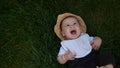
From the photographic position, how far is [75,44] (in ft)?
10.3

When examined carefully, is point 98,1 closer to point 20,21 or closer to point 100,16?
point 100,16

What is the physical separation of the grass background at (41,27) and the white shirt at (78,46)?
0.45 ft

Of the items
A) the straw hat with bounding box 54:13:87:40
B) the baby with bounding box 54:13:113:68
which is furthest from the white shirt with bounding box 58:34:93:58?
the straw hat with bounding box 54:13:87:40

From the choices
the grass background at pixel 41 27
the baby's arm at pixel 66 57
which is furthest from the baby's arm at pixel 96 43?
the baby's arm at pixel 66 57

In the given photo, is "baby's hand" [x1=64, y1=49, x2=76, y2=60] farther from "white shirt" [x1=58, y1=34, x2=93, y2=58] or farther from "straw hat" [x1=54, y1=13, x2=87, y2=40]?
"straw hat" [x1=54, y1=13, x2=87, y2=40]

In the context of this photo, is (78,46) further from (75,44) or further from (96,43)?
(96,43)

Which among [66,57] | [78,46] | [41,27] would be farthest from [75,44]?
[41,27]

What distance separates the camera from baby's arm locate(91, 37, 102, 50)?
3.19m

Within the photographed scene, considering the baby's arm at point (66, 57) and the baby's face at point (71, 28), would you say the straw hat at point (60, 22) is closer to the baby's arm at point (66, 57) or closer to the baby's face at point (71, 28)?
the baby's face at point (71, 28)

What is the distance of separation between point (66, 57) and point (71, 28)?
24 cm

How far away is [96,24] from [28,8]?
61 centimetres

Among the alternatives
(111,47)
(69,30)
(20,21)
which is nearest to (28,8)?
(20,21)

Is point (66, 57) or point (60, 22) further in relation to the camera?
point (60, 22)

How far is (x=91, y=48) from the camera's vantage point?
3158 mm
